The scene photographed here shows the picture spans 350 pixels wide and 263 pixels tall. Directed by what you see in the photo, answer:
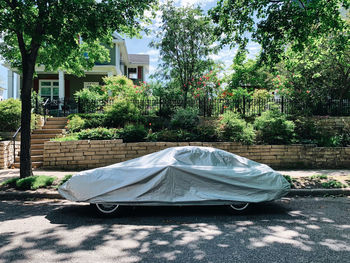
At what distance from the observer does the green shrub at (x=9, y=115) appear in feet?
36.5

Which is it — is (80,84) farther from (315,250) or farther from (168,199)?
(315,250)

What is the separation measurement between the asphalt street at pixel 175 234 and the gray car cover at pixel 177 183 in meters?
0.40

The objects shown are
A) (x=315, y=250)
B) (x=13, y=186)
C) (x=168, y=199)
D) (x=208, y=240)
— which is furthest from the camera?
(x=13, y=186)

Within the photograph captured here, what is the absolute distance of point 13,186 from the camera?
7168 millimetres

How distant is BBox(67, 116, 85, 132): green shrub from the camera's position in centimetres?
Answer: 1187

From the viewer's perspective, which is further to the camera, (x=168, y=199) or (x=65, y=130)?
(x=65, y=130)

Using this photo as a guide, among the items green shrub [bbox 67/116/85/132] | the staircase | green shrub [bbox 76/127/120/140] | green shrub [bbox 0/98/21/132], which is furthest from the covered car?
green shrub [bbox 0/98/21/132]

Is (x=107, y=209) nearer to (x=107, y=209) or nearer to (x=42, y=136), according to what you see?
(x=107, y=209)

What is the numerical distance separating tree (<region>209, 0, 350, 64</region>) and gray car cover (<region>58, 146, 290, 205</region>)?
5454mm

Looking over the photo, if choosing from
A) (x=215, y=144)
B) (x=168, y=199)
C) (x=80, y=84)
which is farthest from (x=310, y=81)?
(x=80, y=84)

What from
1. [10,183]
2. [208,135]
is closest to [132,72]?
[208,135]

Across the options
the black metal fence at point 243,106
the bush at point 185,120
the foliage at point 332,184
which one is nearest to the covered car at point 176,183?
the foliage at point 332,184

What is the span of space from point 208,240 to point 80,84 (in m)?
21.5

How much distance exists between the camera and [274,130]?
425 inches
